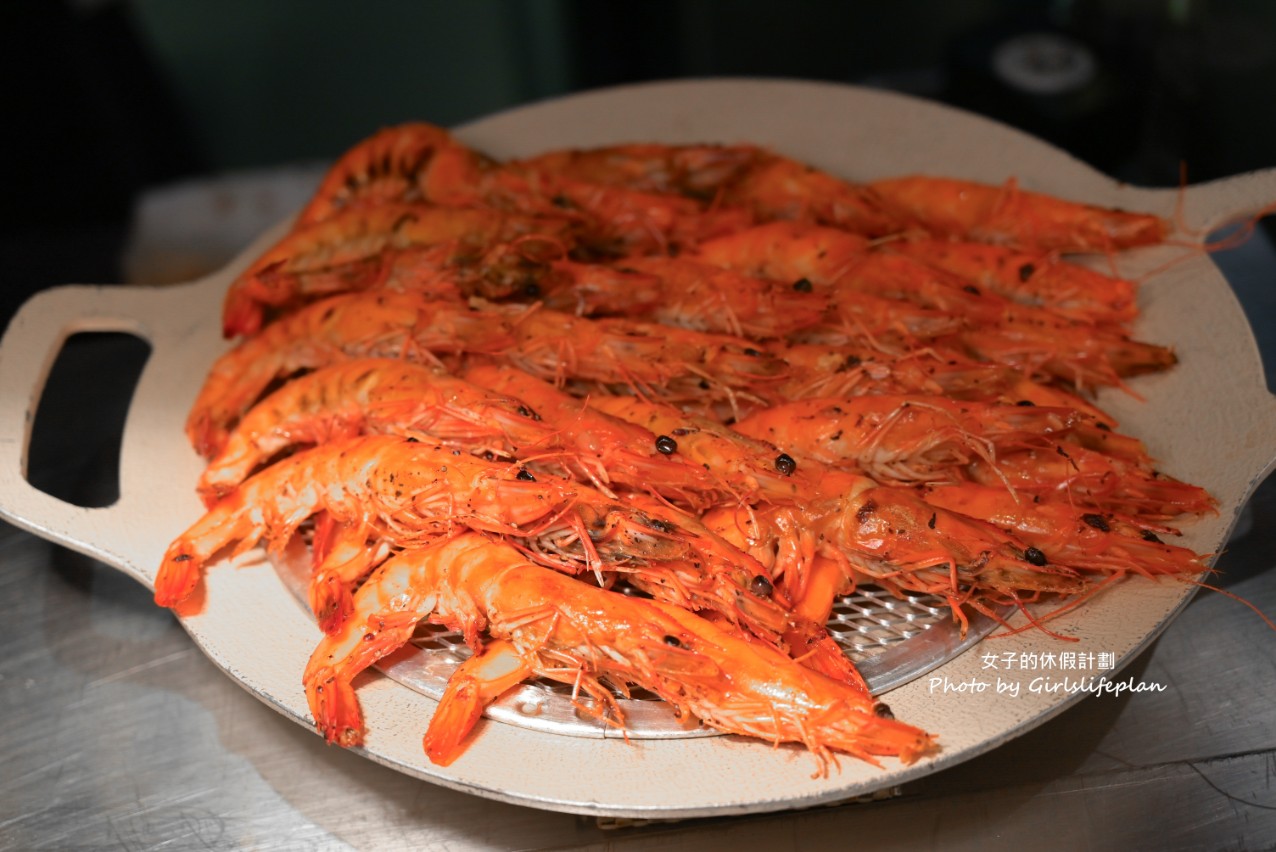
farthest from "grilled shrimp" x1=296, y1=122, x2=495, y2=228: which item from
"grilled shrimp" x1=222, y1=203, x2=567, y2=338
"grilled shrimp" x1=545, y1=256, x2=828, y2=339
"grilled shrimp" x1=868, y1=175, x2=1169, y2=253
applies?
"grilled shrimp" x1=868, y1=175, x2=1169, y2=253

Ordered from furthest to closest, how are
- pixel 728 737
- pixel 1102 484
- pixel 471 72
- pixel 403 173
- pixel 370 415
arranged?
pixel 471 72 < pixel 403 173 < pixel 370 415 < pixel 1102 484 < pixel 728 737

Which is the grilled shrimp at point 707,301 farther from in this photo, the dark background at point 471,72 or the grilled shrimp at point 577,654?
the dark background at point 471,72

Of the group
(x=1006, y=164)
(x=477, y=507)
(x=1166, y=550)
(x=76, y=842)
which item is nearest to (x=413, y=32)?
(x=1006, y=164)

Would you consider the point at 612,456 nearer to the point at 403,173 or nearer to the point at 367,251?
the point at 367,251

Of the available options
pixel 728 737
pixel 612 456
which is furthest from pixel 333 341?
pixel 728 737

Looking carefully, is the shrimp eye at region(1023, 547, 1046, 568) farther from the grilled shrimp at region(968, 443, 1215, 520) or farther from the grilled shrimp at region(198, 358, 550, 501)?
the grilled shrimp at region(198, 358, 550, 501)

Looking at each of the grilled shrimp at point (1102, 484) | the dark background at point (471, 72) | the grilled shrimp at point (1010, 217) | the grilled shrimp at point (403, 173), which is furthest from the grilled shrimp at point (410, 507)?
the dark background at point (471, 72)
